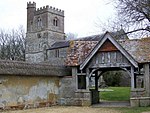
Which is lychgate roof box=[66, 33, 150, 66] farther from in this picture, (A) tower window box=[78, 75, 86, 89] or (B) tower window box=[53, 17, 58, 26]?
(B) tower window box=[53, 17, 58, 26]

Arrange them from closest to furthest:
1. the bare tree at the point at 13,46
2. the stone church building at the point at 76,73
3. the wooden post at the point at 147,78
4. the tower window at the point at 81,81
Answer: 1. the stone church building at the point at 76,73
2. the wooden post at the point at 147,78
3. the tower window at the point at 81,81
4. the bare tree at the point at 13,46

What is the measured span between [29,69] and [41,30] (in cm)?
5160

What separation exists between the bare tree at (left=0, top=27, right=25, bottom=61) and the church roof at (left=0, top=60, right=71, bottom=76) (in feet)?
154

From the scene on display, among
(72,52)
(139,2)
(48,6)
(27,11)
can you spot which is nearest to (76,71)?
(72,52)

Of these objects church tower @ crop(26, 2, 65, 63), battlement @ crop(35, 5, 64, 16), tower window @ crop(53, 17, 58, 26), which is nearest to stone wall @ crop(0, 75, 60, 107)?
church tower @ crop(26, 2, 65, 63)

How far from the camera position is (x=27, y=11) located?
7725 cm

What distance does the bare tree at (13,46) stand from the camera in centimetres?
7038

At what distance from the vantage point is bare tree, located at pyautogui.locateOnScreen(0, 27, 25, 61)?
2771 inches

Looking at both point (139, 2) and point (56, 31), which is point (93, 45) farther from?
point (56, 31)

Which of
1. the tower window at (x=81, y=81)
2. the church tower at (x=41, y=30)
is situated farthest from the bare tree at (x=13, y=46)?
the tower window at (x=81, y=81)

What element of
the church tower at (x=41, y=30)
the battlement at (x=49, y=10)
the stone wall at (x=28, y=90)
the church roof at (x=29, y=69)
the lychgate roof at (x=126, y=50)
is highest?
the battlement at (x=49, y=10)

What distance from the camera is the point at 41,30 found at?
7212cm

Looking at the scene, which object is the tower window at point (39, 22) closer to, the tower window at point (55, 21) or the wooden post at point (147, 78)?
the tower window at point (55, 21)

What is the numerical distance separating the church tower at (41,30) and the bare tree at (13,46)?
319 centimetres
